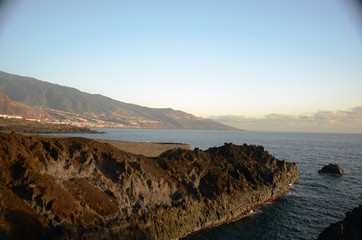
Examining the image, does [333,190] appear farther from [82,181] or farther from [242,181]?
[82,181]

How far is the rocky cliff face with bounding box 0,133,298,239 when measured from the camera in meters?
24.5

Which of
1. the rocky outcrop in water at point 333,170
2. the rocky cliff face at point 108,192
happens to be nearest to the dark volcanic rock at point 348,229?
the rocky cliff face at point 108,192

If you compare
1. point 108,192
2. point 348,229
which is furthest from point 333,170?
point 108,192

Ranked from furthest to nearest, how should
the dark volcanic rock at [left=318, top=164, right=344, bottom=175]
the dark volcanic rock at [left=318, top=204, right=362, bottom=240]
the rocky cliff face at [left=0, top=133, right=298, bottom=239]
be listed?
the dark volcanic rock at [left=318, top=164, right=344, bottom=175] → the rocky cliff face at [left=0, top=133, right=298, bottom=239] → the dark volcanic rock at [left=318, top=204, right=362, bottom=240]

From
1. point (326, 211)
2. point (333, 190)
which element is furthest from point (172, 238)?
point (333, 190)

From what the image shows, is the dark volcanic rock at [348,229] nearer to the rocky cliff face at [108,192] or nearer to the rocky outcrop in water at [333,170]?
the rocky cliff face at [108,192]

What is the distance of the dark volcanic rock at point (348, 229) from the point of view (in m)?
18.4

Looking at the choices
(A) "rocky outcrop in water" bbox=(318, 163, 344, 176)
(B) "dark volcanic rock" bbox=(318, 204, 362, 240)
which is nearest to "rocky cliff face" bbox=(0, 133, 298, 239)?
(B) "dark volcanic rock" bbox=(318, 204, 362, 240)

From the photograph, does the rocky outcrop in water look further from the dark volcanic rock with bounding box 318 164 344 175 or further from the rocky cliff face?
the rocky cliff face

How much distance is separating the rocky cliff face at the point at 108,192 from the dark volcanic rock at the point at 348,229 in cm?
1484

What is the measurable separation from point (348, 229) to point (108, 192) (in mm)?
21296

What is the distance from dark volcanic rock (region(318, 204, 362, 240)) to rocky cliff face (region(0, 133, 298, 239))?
48.7 ft

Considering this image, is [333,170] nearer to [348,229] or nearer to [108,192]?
[348,229]

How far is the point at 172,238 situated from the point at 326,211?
21.9 meters
